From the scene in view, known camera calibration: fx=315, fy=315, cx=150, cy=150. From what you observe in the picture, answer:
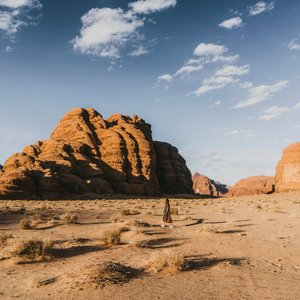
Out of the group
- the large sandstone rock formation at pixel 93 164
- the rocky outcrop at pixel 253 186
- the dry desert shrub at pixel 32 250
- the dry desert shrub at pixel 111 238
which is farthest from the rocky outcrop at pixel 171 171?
the dry desert shrub at pixel 32 250

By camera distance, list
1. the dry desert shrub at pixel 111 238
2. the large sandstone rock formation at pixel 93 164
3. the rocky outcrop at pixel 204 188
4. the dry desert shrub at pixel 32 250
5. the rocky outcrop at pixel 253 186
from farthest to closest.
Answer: the rocky outcrop at pixel 204 188 < the rocky outcrop at pixel 253 186 < the large sandstone rock formation at pixel 93 164 < the dry desert shrub at pixel 111 238 < the dry desert shrub at pixel 32 250

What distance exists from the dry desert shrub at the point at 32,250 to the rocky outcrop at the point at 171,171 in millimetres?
63010

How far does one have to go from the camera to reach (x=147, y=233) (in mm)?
Result: 14688

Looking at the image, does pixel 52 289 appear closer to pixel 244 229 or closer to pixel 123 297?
pixel 123 297

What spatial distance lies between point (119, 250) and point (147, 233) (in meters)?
3.56

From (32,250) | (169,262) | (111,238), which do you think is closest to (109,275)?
(169,262)

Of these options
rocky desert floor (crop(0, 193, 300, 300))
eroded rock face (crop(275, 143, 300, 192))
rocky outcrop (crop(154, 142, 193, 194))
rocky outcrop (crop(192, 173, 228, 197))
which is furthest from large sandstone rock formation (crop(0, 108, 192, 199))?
rocky outcrop (crop(192, 173, 228, 197))

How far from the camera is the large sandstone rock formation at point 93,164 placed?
47894 mm

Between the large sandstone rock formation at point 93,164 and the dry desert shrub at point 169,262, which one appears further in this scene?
the large sandstone rock formation at point 93,164

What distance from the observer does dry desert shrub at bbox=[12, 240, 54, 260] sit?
32.9 ft

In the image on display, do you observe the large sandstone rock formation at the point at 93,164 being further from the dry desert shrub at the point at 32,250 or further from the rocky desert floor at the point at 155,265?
the dry desert shrub at the point at 32,250

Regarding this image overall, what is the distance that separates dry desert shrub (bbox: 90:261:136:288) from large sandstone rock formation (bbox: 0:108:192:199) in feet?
129

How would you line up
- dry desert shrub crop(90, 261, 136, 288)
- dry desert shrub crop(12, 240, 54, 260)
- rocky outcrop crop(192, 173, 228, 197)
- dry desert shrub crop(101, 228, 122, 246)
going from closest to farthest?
1. dry desert shrub crop(90, 261, 136, 288)
2. dry desert shrub crop(12, 240, 54, 260)
3. dry desert shrub crop(101, 228, 122, 246)
4. rocky outcrop crop(192, 173, 228, 197)

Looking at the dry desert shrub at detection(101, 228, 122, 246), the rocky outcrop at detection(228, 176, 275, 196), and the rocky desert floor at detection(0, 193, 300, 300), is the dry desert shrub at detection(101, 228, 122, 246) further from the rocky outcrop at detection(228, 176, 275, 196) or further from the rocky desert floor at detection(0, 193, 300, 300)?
the rocky outcrop at detection(228, 176, 275, 196)
